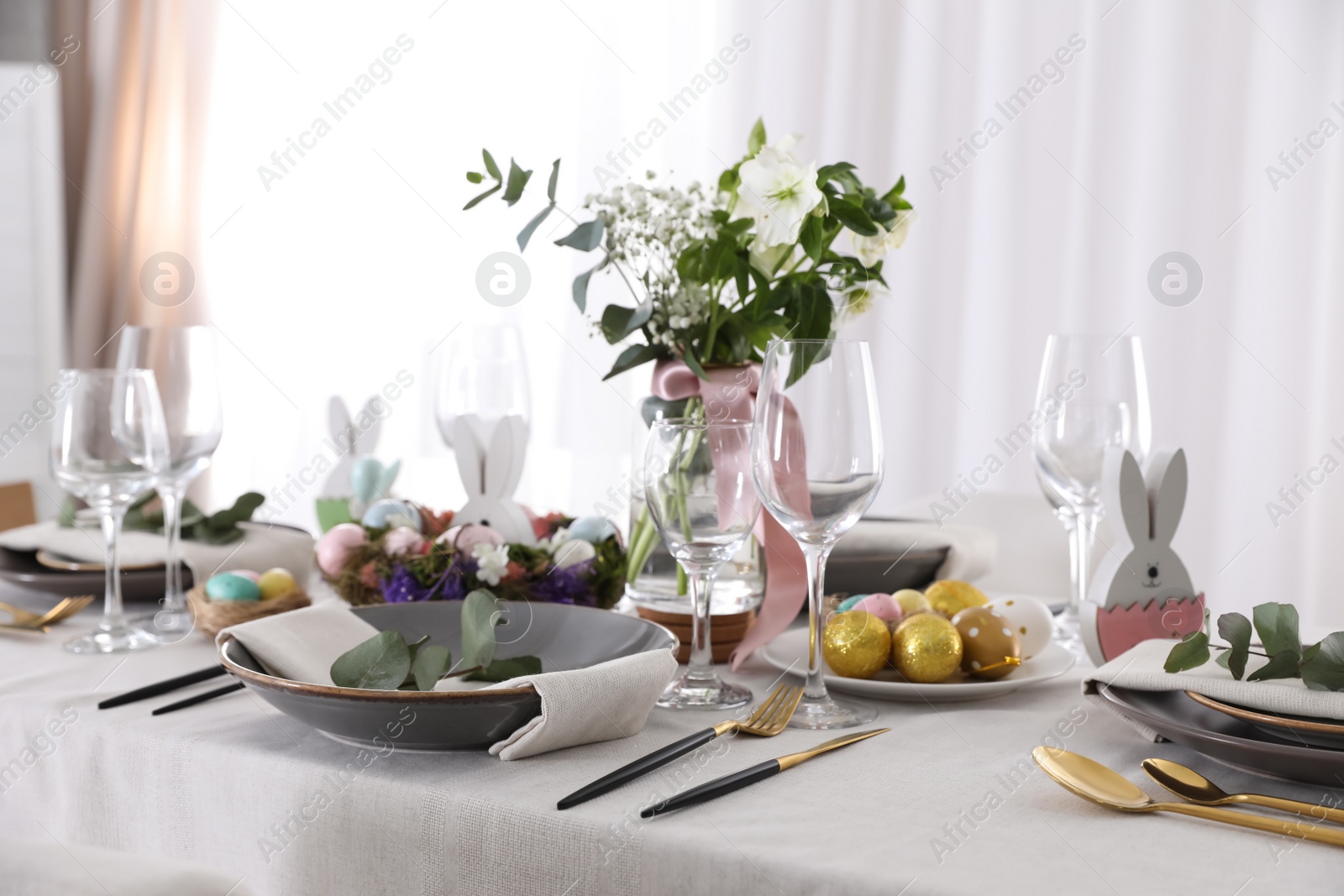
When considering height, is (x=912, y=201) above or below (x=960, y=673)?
above

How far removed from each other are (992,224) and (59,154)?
2930 mm

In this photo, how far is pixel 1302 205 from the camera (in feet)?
8.36

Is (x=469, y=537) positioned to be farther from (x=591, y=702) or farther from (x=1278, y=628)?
(x=1278, y=628)

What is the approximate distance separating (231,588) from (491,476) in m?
0.27

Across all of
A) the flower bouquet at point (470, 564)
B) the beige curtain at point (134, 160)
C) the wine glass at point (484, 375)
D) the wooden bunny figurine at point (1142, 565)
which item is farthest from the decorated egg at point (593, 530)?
the beige curtain at point (134, 160)

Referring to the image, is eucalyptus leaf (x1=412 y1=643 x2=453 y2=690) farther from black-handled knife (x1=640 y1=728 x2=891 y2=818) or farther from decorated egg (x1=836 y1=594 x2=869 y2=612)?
decorated egg (x1=836 y1=594 x2=869 y2=612)

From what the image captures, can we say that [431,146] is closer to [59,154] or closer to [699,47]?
[699,47]

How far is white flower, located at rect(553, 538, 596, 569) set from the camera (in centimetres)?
109

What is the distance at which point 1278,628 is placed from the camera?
29.0 inches

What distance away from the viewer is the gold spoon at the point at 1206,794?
2.10ft

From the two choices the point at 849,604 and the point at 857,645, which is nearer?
the point at 857,645

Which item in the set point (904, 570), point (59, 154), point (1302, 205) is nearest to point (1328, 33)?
point (1302, 205)

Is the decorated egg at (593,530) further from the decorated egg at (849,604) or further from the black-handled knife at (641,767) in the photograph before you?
the black-handled knife at (641,767)

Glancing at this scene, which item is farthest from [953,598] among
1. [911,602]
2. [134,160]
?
[134,160]
